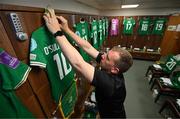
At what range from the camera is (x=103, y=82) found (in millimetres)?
889

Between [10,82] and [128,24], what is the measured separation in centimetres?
538

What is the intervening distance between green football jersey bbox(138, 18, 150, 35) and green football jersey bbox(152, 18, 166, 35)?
279 millimetres

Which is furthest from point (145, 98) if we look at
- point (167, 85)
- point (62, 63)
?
point (62, 63)

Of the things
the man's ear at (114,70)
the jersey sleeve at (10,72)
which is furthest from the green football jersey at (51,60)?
the man's ear at (114,70)

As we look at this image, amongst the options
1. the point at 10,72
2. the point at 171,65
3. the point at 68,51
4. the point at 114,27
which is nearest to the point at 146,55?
the point at 114,27

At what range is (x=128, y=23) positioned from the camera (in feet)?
17.0

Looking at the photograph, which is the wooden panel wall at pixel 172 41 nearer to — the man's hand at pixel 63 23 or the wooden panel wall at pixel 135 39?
the wooden panel wall at pixel 135 39

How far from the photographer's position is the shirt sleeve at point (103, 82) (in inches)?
34.8

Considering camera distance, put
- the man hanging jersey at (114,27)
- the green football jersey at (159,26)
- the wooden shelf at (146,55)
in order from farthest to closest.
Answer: the man hanging jersey at (114,27), the wooden shelf at (146,55), the green football jersey at (159,26)

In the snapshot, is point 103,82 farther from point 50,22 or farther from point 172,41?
point 172,41

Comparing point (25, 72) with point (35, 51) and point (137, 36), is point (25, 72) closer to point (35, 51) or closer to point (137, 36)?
point (35, 51)

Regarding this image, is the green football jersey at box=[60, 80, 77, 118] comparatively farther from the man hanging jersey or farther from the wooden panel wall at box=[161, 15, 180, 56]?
the wooden panel wall at box=[161, 15, 180, 56]

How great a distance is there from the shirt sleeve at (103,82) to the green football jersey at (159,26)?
5.04 m

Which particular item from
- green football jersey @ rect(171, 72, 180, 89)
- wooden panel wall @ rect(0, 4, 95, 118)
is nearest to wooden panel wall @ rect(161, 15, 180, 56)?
green football jersey @ rect(171, 72, 180, 89)
